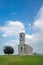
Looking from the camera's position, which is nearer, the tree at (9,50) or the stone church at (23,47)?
the tree at (9,50)

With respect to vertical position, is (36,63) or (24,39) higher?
(24,39)

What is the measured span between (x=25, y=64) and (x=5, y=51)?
134ft

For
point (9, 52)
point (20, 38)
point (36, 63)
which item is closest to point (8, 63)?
point (36, 63)

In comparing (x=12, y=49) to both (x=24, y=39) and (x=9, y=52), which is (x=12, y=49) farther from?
(x=24, y=39)

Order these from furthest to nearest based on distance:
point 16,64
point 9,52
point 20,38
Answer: point 20,38 < point 9,52 < point 16,64

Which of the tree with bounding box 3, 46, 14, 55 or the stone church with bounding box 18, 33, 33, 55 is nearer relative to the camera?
the tree with bounding box 3, 46, 14, 55

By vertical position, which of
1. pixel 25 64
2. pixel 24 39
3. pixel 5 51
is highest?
pixel 24 39

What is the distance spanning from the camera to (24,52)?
314 feet

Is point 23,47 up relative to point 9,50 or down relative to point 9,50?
up

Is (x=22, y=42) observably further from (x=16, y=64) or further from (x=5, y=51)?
(x=16, y=64)

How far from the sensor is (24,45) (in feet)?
314

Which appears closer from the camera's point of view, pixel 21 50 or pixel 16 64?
pixel 16 64

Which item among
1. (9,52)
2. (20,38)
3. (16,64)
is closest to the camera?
(16,64)

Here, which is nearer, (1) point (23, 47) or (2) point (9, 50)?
(2) point (9, 50)
